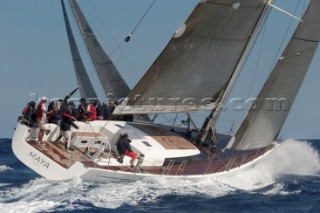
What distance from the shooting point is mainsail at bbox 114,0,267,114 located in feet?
67.4

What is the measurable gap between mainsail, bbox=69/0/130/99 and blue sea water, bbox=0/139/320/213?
8.84 metres

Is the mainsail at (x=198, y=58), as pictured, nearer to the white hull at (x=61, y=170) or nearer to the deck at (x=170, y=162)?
the deck at (x=170, y=162)

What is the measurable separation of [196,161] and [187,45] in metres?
3.46

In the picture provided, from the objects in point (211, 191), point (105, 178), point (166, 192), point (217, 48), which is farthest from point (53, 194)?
point (217, 48)

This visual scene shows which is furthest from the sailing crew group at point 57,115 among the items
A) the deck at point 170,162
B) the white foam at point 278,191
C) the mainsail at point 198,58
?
the white foam at point 278,191

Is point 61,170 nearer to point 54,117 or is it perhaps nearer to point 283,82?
point 54,117

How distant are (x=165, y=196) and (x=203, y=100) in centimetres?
557

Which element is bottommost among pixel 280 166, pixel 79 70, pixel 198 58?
pixel 79 70

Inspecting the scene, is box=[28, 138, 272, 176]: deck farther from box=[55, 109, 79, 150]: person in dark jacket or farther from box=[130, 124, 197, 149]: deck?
box=[130, 124, 197, 149]: deck

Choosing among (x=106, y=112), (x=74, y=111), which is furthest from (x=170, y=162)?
(x=106, y=112)

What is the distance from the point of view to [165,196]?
17.3 m

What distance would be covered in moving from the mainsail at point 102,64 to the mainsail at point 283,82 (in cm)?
855

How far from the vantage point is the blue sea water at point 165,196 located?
16.1 metres

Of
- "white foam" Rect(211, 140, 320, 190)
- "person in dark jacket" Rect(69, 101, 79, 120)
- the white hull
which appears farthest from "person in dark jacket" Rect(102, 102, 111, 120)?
"white foam" Rect(211, 140, 320, 190)
